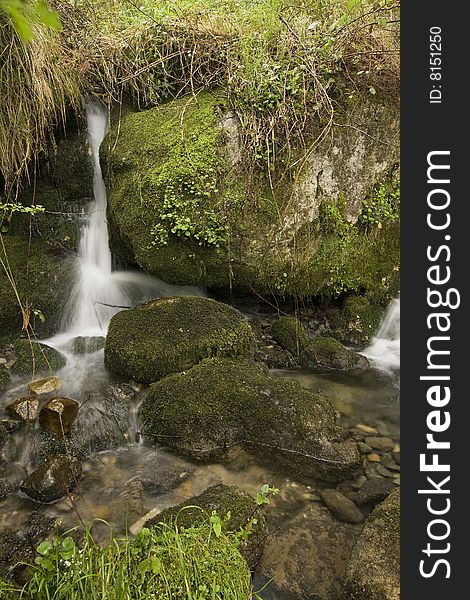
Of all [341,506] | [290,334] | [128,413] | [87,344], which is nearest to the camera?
[341,506]

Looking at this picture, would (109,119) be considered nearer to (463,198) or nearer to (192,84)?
(192,84)

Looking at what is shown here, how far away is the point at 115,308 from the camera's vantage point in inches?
221

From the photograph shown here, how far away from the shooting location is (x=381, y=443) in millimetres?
3859

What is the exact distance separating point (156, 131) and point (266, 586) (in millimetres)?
5006

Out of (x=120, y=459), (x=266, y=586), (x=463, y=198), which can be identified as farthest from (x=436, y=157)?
(x=120, y=459)

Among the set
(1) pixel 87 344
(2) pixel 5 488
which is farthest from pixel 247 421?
(1) pixel 87 344

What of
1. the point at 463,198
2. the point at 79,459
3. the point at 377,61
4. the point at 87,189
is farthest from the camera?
the point at 87,189

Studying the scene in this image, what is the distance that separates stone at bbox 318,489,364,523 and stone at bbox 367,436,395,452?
2.45 feet

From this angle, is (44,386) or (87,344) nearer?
(44,386)

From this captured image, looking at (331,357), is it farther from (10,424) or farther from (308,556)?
(10,424)

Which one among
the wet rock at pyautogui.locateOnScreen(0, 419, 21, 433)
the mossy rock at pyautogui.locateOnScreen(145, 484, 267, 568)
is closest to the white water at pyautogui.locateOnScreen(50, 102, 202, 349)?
the wet rock at pyautogui.locateOnScreen(0, 419, 21, 433)

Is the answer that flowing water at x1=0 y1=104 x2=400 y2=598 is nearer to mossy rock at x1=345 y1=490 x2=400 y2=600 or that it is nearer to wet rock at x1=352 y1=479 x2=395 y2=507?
wet rock at x1=352 y1=479 x2=395 y2=507

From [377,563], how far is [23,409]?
10.1 ft

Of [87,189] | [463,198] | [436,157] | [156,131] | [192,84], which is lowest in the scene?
[463,198]
